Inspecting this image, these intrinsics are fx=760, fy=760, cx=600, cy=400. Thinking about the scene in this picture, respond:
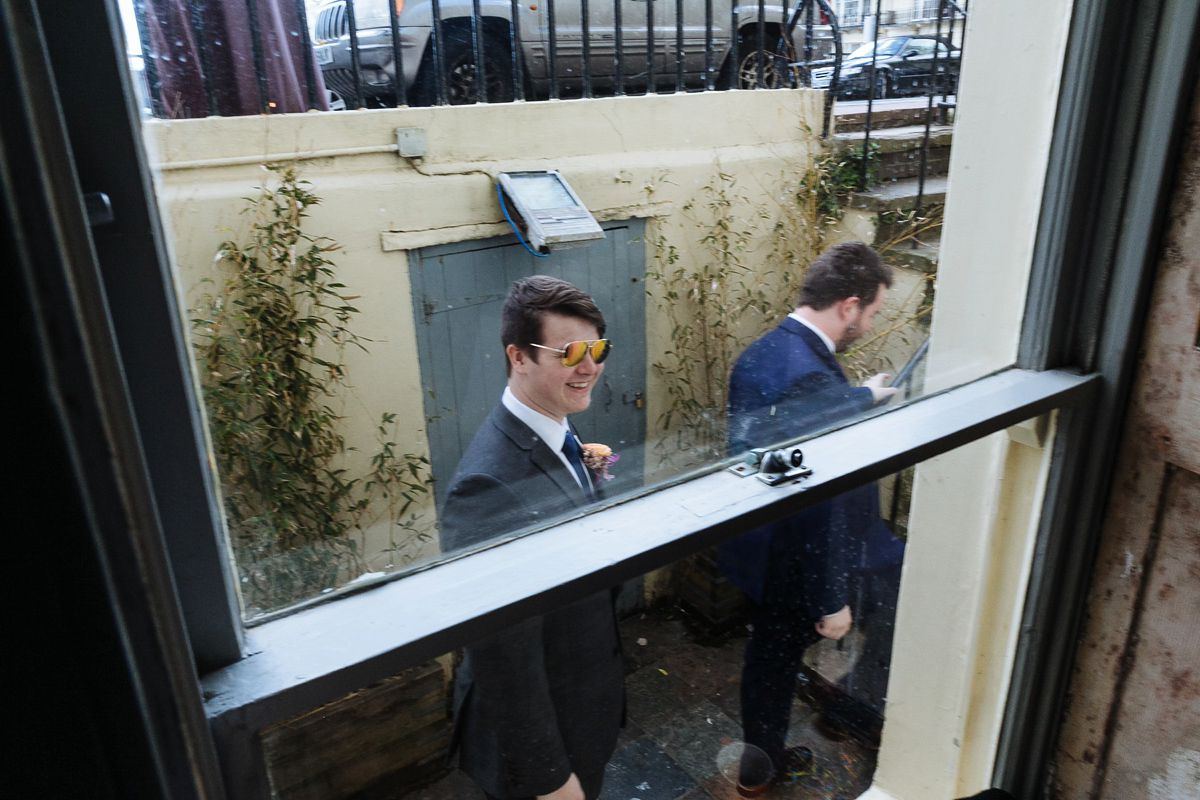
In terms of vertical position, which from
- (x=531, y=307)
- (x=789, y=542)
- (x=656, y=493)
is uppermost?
(x=531, y=307)

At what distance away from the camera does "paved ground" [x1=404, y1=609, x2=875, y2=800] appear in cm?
105

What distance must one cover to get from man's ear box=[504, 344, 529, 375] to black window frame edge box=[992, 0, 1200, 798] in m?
0.85

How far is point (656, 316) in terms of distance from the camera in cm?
95

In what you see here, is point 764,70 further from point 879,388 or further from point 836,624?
point 836,624

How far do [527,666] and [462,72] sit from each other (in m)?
0.69

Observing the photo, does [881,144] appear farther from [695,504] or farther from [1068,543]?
[1068,543]

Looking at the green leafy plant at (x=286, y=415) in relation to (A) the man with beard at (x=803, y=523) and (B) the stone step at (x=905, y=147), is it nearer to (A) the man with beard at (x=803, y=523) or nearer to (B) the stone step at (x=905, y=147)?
(A) the man with beard at (x=803, y=523)

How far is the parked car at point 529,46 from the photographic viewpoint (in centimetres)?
76

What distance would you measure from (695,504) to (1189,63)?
3.08 ft

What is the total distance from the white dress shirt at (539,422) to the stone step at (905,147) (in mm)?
570

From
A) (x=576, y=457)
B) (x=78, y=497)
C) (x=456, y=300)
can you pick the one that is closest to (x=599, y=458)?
(x=576, y=457)

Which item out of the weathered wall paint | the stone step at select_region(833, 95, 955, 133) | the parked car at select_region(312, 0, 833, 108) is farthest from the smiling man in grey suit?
the weathered wall paint

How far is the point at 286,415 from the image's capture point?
2.57 feet

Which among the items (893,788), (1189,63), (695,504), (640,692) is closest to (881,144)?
(1189,63)
